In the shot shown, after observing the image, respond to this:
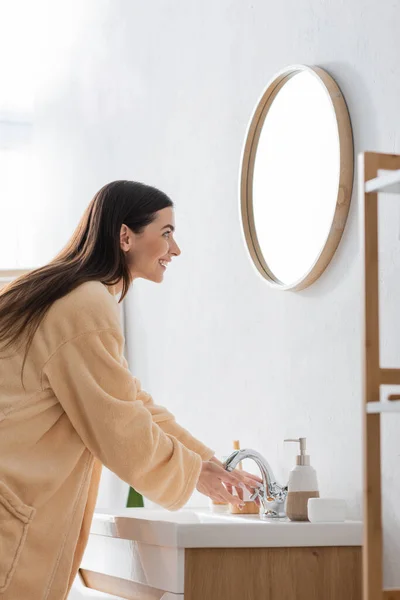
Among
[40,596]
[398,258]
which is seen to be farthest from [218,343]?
[40,596]

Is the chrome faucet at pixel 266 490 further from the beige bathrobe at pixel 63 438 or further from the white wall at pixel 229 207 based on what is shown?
the beige bathrobe at pixel 63 438

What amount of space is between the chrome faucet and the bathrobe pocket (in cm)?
51

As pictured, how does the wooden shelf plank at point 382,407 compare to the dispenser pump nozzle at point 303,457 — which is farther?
the dispenser pump nozzle at point 303,457

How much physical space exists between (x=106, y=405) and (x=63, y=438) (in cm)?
13

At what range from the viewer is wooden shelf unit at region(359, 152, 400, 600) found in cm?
148

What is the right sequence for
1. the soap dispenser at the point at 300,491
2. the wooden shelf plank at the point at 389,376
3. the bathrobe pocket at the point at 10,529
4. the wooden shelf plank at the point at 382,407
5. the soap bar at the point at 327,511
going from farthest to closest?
the soap dispenser at the point at 300,491, the soap bar at the point at 327,511, the bathrobe pocket at the point at 10,529, the wooden shelf plank at the point at 389,376, the wooden shelf plank at the point at 382,407

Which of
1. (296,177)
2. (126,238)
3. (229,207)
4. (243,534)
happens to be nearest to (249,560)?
(243,534)

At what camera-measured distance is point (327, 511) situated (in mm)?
1923

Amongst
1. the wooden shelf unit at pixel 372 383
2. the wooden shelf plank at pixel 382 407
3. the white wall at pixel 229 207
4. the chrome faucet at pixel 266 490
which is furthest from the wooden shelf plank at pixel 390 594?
the chrome faucet at pixel 266 490

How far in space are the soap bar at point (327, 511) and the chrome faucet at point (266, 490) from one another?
223 millimetres

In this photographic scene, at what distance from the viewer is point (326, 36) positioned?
2266 millimetres

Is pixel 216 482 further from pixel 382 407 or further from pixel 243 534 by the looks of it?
pixel 382 407

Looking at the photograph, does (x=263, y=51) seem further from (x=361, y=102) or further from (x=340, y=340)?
(x=340, y=340)

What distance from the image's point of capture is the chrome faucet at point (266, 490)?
2145 millimetres
